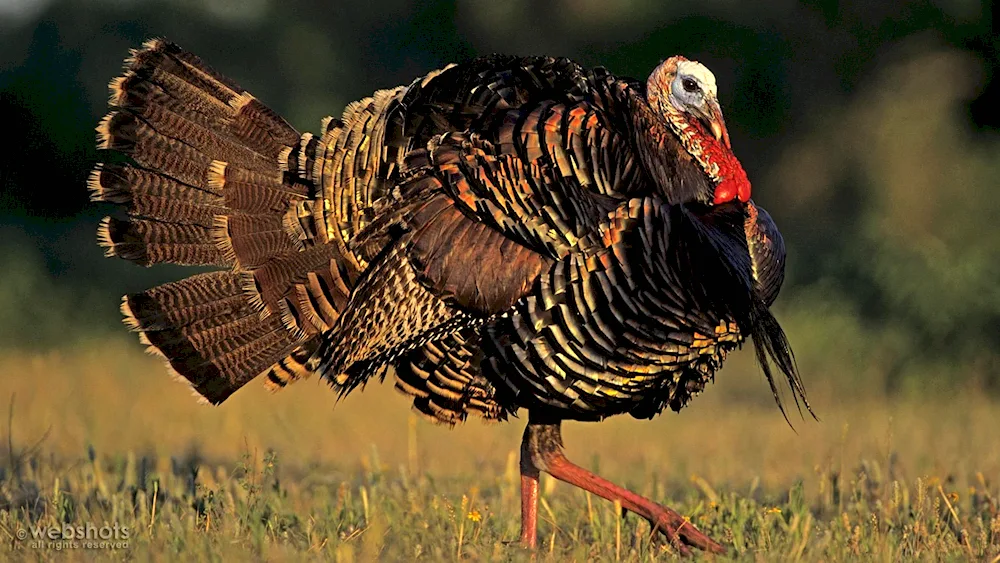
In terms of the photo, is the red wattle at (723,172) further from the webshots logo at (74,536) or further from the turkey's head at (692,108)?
the webshots logo at (74,536)

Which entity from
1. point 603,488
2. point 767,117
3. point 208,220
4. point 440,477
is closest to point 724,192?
point 603,488

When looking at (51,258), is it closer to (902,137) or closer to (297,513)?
(902,137)

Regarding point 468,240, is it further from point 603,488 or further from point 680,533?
point 680,533

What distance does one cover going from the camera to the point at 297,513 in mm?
5355

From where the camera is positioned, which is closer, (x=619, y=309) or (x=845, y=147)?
(x=619, y=309)

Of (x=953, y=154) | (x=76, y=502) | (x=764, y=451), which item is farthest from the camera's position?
(x=953, y=154)

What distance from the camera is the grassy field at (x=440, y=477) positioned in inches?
188

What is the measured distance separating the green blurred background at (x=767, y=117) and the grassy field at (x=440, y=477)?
87 cm

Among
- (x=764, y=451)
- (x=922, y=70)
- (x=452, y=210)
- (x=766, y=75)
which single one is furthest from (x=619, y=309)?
(x=766, y=75)

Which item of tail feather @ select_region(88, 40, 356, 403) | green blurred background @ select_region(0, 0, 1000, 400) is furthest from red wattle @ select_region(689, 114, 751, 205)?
green blurred background @ select_region(0, 0, 1000, 400)

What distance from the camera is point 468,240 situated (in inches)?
190

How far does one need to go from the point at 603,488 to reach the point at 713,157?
1.36 m

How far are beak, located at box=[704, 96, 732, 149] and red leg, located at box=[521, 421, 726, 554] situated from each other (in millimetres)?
1316

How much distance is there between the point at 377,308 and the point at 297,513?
3.26ft
